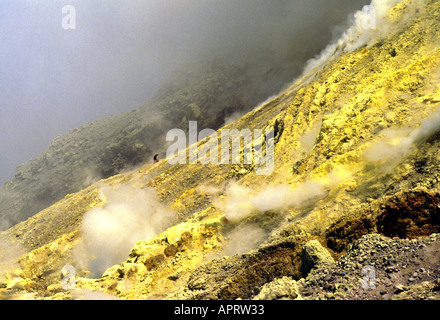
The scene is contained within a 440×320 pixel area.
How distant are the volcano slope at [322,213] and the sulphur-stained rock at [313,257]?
26 millimetres

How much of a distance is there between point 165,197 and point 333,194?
14.9m

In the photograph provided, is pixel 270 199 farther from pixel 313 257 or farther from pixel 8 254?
pixel 8 254

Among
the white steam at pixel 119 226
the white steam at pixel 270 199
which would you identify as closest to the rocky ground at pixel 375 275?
the white steam at pixel 270 199

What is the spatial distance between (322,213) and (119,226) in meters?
16.3

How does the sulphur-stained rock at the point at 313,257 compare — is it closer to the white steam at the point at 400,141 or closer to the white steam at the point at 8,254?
the white steam at the point at 400,141

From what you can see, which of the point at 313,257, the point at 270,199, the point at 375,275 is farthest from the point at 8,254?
the point at 375,275

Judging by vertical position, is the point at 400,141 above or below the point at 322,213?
above

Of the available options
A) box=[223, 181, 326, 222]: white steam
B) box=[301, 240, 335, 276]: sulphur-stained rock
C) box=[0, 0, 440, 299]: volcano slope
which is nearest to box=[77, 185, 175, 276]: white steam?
box=[0, 0, 440, 299]: volcano slope

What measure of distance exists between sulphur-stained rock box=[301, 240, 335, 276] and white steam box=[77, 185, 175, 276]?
12670mm

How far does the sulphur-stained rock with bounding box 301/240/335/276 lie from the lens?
6.77 metres

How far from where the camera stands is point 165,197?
22.5 metres

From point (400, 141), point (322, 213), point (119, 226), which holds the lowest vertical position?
point (322, 213)

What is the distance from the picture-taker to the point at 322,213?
31.4ft

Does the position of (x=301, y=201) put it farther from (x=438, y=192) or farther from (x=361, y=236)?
(x=438, y=192)
